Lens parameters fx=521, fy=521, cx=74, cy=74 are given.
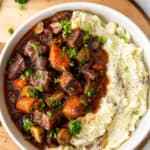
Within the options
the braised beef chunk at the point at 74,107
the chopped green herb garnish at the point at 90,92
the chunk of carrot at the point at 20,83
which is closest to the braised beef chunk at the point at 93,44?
the chopped green herb garnish at the point at 90,92

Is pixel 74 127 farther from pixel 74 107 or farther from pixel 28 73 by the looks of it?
pixel 28 73

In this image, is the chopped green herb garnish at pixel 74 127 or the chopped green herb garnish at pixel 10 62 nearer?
the chopped green herb garnish at pixel 74 127

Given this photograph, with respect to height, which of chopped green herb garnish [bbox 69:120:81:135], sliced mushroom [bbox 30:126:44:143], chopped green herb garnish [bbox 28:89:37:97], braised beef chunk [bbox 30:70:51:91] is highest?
braised beef chunk [bbox 30:70:51:91]

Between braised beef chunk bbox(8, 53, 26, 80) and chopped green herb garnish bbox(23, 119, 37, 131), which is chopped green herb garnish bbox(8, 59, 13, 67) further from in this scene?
chopped green herb garnish bbox(23, 119, 37, 131)

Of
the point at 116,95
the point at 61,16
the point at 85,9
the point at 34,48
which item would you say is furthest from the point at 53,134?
the point at 85,9

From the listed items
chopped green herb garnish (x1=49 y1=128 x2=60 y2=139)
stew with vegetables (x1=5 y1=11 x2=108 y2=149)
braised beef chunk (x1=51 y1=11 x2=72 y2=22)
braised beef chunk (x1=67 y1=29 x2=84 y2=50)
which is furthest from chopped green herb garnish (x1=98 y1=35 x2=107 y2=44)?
chopped green herb garnish (x1=49 y1=128 x2=60 y2=139)

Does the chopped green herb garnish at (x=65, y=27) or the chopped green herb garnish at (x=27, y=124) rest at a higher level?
the chopped green herb garnish at (x=65, y=27)

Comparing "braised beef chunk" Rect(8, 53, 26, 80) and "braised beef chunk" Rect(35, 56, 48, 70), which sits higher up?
"braised beef chunk" Rect(35, 56, 48, 70)

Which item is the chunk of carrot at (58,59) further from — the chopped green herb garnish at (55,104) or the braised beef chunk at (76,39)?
the chopped green herb garnish at (55,104)
